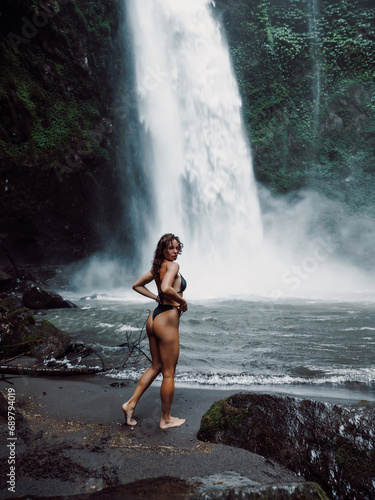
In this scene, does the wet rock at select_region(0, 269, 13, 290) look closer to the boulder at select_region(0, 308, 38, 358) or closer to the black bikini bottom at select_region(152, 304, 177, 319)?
the boulder at select_region(0, 308, 38, 358)

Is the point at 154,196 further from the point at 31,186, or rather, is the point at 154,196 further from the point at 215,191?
the point at 31,186

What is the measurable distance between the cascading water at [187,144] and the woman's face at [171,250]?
15541mm

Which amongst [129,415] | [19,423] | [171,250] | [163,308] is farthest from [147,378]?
[171,250]

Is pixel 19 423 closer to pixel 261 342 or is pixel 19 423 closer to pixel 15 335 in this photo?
pixel 15 335

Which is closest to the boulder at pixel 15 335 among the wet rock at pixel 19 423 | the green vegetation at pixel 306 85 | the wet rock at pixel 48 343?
the wet rock at pixel 48 343

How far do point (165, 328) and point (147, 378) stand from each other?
0.53 meters

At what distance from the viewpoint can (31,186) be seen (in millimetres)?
15086

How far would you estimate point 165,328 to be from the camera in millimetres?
2719

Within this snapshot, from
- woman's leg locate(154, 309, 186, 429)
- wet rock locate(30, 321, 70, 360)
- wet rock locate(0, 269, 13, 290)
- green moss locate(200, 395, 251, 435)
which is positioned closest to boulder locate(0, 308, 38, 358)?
wet rock locate(30, 321, 70, 360)

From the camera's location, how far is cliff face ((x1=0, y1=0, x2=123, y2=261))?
13969 millimetres

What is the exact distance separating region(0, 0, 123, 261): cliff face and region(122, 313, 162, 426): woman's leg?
46.2 ft

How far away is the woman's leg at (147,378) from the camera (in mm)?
2680

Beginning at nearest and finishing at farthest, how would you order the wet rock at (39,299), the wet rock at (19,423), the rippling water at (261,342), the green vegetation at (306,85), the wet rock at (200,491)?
the wet rock at (200,491) < the wet rock at (19,423) < the rippling water at (261,342) < the wet rock at (39,299) < the green vegetation at (306,85)

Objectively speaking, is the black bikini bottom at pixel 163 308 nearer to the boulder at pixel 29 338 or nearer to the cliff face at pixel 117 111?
the boulder at pixel 29 338
